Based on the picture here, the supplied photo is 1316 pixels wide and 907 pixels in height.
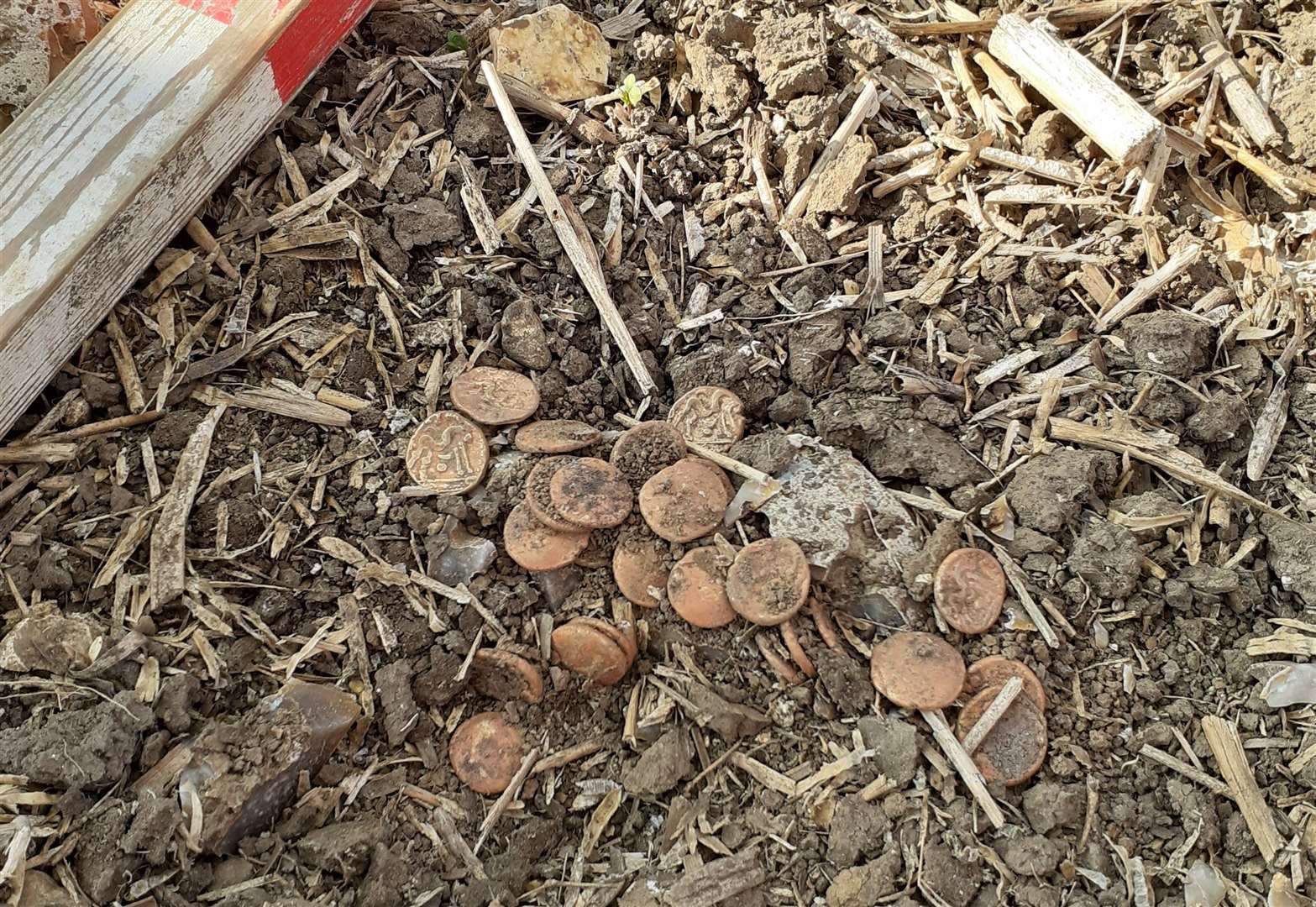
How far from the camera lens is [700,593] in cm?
227

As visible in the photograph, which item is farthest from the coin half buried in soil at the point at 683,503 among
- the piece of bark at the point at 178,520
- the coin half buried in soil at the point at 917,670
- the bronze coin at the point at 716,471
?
the piece of bark at the point at 178,520

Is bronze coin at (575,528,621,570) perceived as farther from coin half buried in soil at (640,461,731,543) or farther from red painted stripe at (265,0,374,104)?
red painted stripe at (265,0,374,104)

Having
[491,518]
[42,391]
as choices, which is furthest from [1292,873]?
[42,391]

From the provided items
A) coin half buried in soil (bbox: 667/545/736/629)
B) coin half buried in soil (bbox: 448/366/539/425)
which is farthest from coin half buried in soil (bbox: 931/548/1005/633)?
coin half buried in soil (bbox: 448/366/539/425)

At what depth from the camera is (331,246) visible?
2.70m

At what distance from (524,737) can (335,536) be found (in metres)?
0.71

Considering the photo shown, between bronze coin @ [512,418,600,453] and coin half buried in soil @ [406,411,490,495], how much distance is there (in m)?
0.10

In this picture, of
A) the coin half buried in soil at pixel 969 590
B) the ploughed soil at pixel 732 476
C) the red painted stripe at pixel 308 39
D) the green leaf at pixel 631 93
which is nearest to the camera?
the ploughed soil at pixel 732 476

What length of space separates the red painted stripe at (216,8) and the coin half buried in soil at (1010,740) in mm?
2682

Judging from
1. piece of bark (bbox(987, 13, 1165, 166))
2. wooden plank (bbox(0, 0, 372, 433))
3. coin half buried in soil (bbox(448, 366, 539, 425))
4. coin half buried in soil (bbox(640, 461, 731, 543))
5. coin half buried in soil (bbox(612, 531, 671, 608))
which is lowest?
coin half buried in soil (bbox(612, 531, 671, 608))

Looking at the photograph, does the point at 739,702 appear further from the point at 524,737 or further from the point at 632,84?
the point at 632,84

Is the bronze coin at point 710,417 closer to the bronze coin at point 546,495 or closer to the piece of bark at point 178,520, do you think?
the bronze coin at point 546,495

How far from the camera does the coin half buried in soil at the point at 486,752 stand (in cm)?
215

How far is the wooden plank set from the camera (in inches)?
90.1
